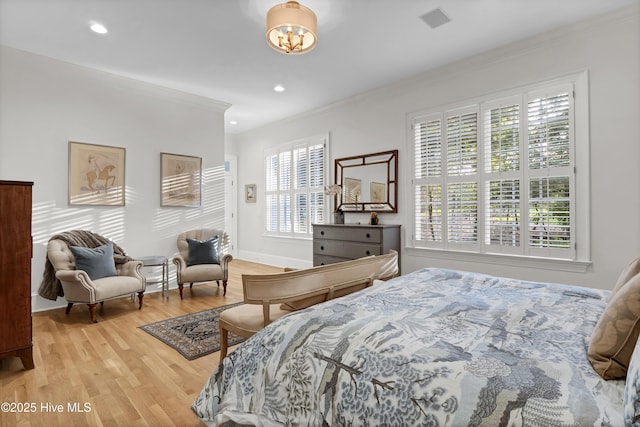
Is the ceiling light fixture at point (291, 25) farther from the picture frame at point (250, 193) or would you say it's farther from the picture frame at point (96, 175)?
the picture frame at point (250, 193)

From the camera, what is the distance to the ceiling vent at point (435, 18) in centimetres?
296

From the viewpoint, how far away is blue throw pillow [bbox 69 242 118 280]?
3.53 metres

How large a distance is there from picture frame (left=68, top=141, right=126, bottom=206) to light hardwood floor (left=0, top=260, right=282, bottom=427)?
1.50 m

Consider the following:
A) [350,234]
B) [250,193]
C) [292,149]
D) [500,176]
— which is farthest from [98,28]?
[500,176]

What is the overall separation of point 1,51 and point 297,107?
380 centimetres

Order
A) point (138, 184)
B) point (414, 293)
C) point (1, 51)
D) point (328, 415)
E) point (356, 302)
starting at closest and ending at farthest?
1. point (328, 415)
2. point (356, 302)
3. point (414, 293)
4. point (1, 51)
5. point (138, 184)

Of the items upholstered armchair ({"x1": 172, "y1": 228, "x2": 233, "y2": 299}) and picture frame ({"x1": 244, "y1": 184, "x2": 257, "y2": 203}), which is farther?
picture frame ({"x1": 244, "y1": 184, "x2": 257, "y2": 203})

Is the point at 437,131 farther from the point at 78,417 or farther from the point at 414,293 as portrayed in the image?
the point at 78,417

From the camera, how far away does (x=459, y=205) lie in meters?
4.02

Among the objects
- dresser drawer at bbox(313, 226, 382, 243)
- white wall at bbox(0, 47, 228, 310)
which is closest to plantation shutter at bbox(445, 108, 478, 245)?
dresser drawer at bbox(313, 226, 382, 243)

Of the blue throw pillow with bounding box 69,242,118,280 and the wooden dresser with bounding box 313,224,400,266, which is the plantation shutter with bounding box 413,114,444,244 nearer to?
the wooden dresser with bounding box 313,224,400,266

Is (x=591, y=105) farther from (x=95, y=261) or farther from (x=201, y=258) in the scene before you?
(x=95, y=261)

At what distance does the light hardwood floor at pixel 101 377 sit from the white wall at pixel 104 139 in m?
1.30

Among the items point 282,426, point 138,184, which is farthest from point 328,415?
point 138,184
